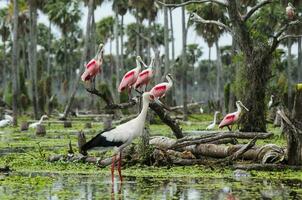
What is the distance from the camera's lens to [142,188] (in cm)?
1215

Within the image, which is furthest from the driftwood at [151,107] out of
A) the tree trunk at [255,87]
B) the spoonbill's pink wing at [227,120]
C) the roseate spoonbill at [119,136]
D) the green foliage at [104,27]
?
the green foliage at [104,27]

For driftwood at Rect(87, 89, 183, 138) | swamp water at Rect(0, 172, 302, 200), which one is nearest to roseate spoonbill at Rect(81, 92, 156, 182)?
swamp water at Rect(0, 172, 302, 200)

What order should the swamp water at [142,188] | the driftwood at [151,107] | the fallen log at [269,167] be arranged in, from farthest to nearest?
the driftwood at [151,107] < the fallen log at [269,167] < the swamp water at [142,188]

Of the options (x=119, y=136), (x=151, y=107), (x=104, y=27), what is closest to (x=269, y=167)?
(x=119, y=136)

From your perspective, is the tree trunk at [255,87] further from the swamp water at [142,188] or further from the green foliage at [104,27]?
the green foliage at [104,27]

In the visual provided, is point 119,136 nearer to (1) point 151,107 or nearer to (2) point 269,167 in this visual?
(2) point 269,167

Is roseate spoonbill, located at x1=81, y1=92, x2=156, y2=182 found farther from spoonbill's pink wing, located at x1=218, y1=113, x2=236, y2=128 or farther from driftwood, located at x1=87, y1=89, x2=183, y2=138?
spoonbill's pink wing, located at x1=218, y1=113, x2=236, y2=128

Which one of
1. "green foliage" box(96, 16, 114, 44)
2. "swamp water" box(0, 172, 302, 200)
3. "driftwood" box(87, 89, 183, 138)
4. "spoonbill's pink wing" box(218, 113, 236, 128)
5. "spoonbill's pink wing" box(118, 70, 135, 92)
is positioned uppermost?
"green foliage" box(96, 16, 114, 44)

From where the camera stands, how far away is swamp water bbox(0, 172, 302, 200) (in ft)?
36.5

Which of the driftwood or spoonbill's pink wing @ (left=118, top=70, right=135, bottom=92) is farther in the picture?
spoonbill's pink wing @ (left=118, top=70, right=135, bottom=92)

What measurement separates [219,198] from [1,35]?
7503 centimetres

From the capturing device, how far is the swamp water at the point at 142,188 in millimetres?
11125

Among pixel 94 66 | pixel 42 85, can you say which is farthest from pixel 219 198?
pixel 42 85

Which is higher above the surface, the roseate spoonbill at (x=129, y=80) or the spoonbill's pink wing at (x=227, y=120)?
the roseate spoonbill at (x=129, y=80)
